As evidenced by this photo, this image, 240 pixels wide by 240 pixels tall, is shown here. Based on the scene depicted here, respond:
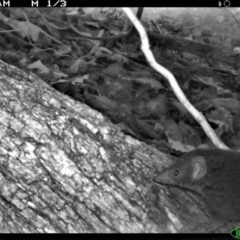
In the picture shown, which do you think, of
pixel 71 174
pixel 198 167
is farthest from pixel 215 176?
pixel 71 174

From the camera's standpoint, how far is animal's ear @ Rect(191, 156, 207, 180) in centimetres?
277

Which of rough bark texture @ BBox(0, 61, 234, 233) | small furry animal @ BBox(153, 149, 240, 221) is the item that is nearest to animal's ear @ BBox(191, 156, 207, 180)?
small furry animal @ BBox(153, 149, 240, 221)

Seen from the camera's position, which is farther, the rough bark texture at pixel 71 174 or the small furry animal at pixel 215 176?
the small furry animal at pixel 215 176

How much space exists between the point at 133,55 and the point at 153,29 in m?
0.26

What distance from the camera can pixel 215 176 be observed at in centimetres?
A: 289

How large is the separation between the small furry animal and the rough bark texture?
0.31 m

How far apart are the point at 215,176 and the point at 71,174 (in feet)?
4.04

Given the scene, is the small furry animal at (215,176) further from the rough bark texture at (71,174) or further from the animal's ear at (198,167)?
the rough bark texture at (71,174)

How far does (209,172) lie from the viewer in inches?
115

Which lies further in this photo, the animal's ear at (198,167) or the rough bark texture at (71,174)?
the animal's ear at (198,167)

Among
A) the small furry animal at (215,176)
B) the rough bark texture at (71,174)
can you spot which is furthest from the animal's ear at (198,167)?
the rough bark texture at (71,174)

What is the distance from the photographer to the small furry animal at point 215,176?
8.96ft

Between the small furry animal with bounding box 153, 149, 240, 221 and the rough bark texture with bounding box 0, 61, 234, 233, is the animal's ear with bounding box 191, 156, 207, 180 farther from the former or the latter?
the rough bark texture with bounding box 0, 61, 234, 233
